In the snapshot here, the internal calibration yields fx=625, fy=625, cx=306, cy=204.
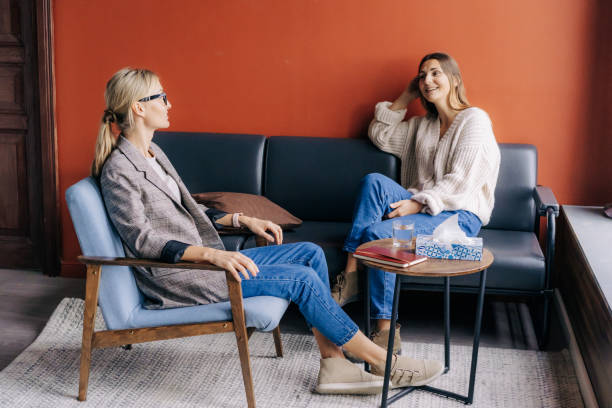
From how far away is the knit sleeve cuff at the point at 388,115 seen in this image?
3.24 m

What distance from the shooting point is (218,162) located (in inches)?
131

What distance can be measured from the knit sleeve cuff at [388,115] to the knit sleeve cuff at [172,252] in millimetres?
1576

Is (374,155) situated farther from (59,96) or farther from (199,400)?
(59,96)

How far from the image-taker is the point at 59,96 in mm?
3639

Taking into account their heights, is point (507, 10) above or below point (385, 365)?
above

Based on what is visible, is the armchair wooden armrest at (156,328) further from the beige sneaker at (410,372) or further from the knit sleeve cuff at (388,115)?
the knit sleeve cuff at (388,115)

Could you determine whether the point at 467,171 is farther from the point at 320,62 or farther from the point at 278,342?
the point at 278,342

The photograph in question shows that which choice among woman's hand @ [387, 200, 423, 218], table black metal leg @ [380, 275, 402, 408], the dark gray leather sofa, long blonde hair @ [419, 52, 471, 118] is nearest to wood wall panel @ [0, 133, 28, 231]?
the dark gray leather sofa

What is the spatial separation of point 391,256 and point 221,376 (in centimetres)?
86

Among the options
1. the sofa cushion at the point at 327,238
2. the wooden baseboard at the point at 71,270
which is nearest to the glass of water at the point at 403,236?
the sofa cushion at the point at 327,238

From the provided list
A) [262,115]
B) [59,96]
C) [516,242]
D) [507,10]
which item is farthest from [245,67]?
[516,242]

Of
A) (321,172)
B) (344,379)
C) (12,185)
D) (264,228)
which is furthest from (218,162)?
(344,379)

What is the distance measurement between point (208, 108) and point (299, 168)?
0.68m

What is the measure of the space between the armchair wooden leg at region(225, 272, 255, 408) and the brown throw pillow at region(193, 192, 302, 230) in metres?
0.95
